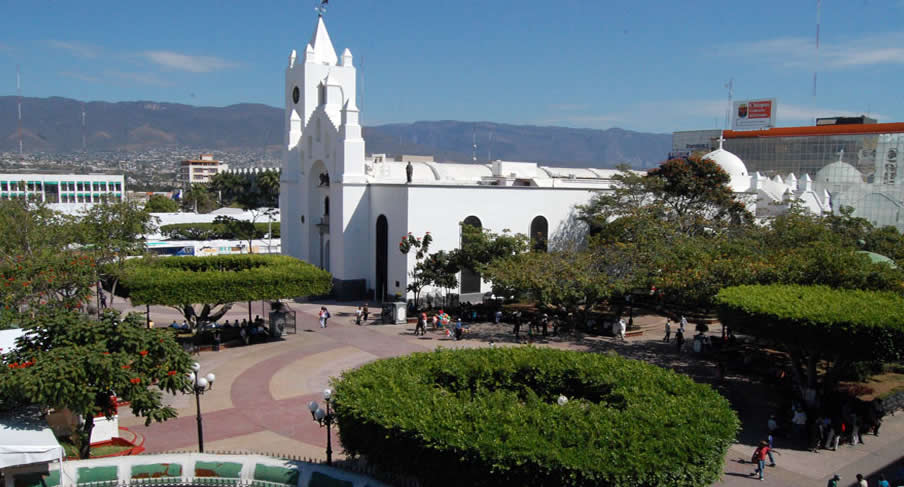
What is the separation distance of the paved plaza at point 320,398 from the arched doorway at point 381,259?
20.2 feet

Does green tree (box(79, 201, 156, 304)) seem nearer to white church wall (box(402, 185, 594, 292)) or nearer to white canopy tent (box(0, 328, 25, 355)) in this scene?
white canopy tent (box(0, 328, 25, 355))

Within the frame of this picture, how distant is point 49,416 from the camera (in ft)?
53.4

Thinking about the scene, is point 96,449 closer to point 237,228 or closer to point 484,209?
point 484,209

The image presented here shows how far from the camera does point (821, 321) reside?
18.9 meters

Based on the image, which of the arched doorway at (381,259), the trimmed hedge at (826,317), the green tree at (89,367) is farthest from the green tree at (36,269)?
the trimmed hedge at (826,317)

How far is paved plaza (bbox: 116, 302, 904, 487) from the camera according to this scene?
59.4 ft

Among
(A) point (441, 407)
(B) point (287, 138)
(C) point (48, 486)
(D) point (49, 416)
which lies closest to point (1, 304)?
(D) point (49, 416)

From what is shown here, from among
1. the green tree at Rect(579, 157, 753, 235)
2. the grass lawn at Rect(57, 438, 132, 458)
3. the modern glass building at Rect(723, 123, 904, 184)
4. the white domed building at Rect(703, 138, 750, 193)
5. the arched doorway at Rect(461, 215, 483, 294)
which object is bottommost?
the grass lawn at Rect(57, 438, 132, 458)

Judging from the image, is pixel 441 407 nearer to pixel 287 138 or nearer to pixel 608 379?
pixel 608 379

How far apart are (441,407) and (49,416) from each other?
10.8 meters

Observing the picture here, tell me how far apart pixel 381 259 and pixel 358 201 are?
4377 mm

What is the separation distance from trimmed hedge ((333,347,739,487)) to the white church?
25.5m

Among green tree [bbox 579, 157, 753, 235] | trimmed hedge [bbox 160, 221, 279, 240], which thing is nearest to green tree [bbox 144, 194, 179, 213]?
trimmed hedge [bbox 160, 221, 279, 240]

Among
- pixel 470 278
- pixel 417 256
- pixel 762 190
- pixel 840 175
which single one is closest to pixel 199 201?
pixel 470 278
